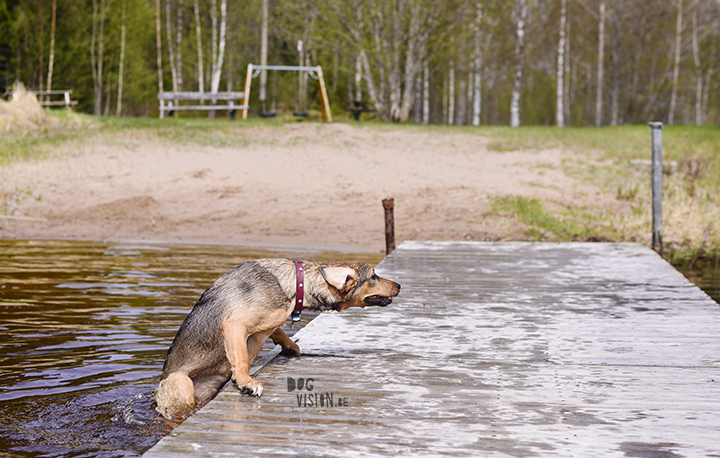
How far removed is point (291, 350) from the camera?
16.3ft

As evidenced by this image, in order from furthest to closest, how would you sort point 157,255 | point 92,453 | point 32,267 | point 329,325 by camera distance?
1. point 157,255
2. point 32,267
3. point 329,325
4. point 92,453

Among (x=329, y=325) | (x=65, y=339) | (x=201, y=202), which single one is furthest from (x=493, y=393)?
(x=201, y=202)

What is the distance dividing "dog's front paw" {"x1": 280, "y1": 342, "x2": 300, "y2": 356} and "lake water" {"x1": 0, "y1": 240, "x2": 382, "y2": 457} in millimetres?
908

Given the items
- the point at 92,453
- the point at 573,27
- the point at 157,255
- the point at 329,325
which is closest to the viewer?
the point at 92,453

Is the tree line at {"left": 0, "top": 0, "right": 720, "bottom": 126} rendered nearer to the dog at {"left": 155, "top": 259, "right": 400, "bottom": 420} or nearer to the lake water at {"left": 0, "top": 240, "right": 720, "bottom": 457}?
the lake water at {"left": 0, "top": 240, "right": 720, "bottom": 457}

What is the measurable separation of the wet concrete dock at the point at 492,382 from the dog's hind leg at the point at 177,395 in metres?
0.53

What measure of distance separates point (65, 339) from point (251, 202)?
10.4m

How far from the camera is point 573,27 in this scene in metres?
49.3

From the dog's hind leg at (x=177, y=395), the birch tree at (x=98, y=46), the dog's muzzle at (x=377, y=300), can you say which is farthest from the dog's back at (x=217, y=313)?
the birch tree at (x=98, y=46)

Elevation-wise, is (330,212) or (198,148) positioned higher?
(198,148)

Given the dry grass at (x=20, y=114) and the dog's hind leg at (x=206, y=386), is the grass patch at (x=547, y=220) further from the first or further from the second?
the dry grass at (x=20, y=114)

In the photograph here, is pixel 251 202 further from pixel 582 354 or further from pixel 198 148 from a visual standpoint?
pixel 582 354

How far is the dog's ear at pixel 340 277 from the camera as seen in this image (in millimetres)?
4652

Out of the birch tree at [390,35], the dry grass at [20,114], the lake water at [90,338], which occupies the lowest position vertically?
the lake water at [90,338]
